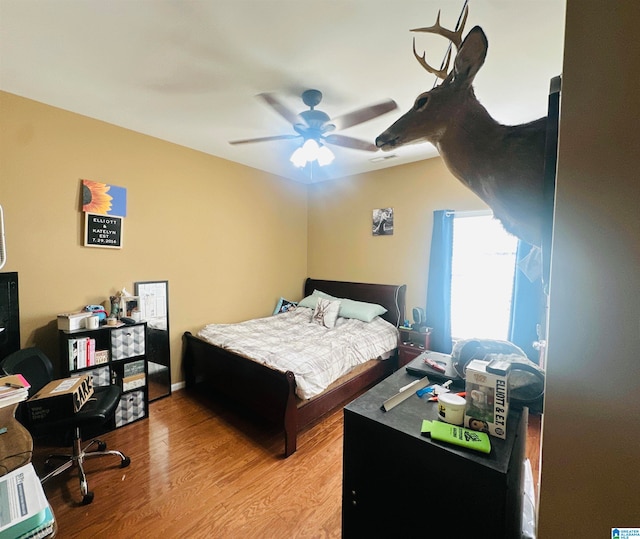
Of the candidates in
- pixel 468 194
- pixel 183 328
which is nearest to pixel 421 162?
pixel 468 194

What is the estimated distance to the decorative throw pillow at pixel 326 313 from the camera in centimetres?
361

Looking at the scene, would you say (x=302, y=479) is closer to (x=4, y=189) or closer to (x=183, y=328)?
(x=183, y=328)

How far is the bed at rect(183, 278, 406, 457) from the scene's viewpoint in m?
2.16

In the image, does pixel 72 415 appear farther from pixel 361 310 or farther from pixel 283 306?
pixel 361 310

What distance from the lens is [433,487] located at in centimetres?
80

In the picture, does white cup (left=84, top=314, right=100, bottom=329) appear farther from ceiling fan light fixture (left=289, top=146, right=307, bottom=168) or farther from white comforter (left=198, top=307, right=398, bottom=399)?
ceiling fan light fixture (left=289, top=146, right=307, bottom=168)

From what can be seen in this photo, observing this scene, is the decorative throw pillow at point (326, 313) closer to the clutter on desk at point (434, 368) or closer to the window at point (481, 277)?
the window at point (481, 277)

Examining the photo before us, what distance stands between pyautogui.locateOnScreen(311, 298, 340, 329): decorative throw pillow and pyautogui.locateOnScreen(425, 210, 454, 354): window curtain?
120 centimetres

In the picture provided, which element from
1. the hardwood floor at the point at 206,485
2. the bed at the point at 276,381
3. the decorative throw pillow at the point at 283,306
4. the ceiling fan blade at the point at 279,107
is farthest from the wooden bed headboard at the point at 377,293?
the ceiling fan blade at the point at 279,107

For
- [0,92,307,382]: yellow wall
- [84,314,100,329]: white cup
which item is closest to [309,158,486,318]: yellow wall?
[0,92,307,382]: yellow wall

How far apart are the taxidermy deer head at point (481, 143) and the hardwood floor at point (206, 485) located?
1815 mm

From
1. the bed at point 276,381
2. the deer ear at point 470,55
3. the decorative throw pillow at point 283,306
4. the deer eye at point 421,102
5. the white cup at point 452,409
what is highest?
the deer ear at point 470,55

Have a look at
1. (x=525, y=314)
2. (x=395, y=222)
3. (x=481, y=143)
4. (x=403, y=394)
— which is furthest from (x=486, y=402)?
(x=395, y=222)

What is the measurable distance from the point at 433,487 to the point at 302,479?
1428 millimetres
